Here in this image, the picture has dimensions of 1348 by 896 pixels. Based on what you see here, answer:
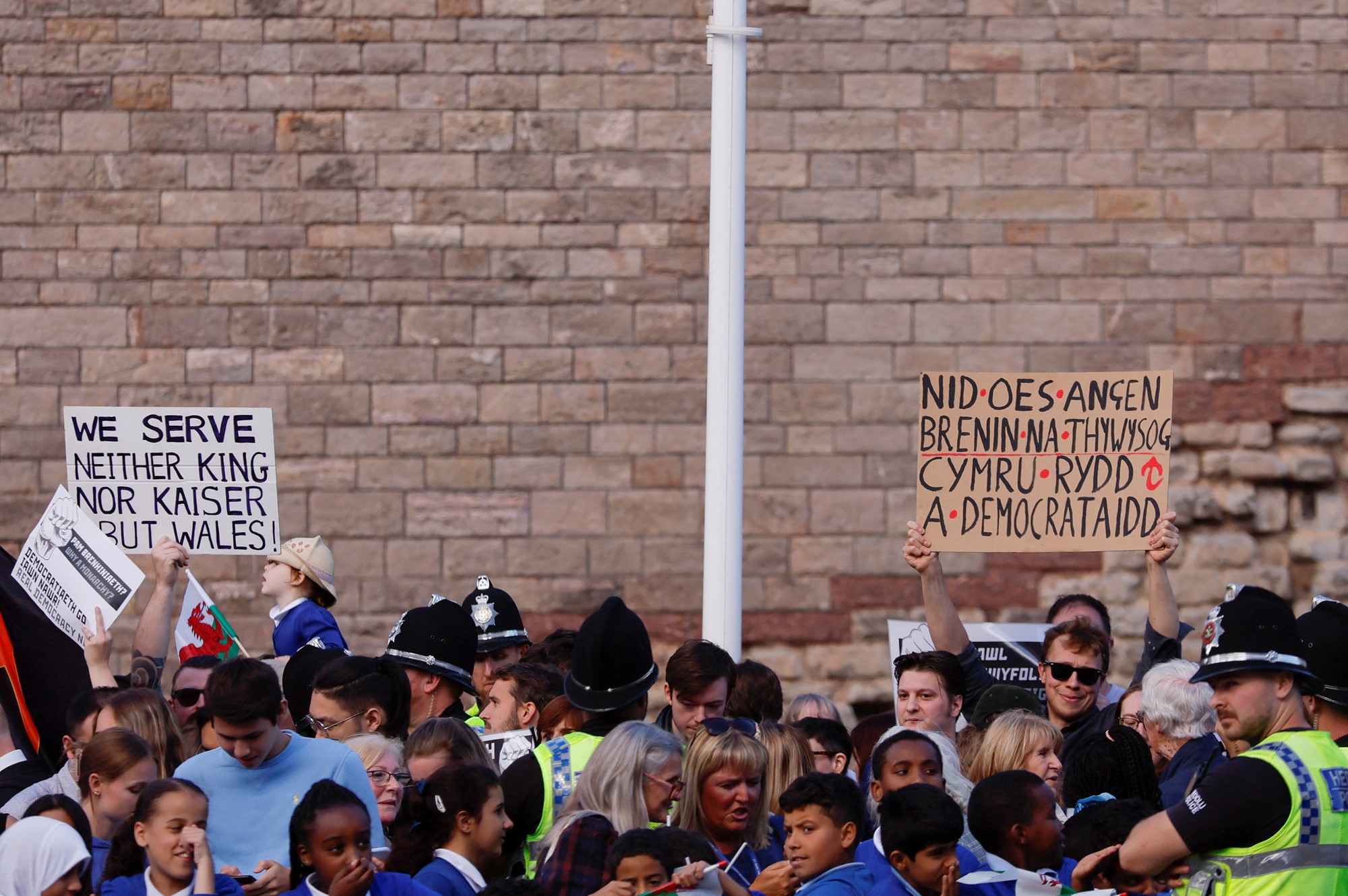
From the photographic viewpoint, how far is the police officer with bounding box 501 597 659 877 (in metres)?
3.98

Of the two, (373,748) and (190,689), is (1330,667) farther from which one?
(190,689)

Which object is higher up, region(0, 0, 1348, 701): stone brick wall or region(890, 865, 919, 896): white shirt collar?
region(0, 0, 1348, 701): stone brick wall

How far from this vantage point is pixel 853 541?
9656mm

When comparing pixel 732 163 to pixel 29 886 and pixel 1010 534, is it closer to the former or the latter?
pixel 1010 534

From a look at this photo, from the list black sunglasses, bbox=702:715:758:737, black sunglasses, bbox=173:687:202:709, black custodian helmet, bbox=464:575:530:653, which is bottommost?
black sunglasses, bbox=173:687:202:709

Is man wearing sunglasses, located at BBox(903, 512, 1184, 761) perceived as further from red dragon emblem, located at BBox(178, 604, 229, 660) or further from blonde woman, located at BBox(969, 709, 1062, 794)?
red dragon emblem, located at BBox(178, 604, 229, 660)

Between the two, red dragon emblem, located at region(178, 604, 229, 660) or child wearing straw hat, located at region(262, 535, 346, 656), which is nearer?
child wearing straw hat, located at region(262, 535, 346, 656)

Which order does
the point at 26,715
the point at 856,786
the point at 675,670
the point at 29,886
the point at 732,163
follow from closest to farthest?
the point at 29,886 → the point at 856,786 → the point at 675,670 → the point at 26,715 → the point at 732,163

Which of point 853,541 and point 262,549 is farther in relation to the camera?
point 853,541

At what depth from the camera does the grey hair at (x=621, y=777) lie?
12.2 feet

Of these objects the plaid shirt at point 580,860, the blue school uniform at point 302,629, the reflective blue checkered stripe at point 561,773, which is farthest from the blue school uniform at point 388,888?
the blue school uniform at point 302,629

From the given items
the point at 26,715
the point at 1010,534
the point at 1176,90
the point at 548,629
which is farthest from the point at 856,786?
the point at 1176,90

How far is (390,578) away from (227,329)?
1924 millimetres

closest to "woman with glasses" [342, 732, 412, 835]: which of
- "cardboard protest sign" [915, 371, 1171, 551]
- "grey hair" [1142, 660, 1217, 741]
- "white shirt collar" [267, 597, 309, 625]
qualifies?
"white shirt collar" [267, 597, 309, 625]
